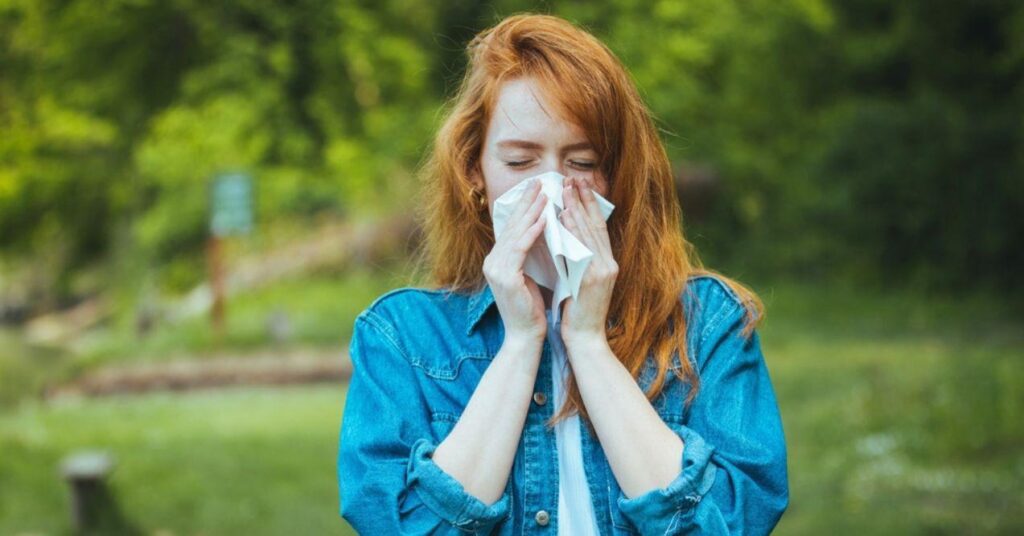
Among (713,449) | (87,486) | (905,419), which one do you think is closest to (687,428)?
(713,449)

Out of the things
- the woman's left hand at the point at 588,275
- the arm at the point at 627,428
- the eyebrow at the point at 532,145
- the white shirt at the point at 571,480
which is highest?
the eyebrow at the point at 532,145

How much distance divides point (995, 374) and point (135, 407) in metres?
7.98

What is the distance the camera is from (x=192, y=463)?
8.92m

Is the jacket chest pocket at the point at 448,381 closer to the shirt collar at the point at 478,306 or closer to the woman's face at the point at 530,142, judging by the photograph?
the shirt collar at the point at 478,306

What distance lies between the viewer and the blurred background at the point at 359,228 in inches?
293

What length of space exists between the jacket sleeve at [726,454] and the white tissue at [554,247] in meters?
0.25

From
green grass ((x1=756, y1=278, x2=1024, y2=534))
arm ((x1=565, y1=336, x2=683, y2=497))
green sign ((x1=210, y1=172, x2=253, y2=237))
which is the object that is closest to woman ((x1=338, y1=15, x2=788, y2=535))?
arm ((x1=565, y1=336, x2=683, y2=497))

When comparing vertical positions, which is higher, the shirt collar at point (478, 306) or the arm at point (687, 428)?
the shirt collar at point (478, 306)

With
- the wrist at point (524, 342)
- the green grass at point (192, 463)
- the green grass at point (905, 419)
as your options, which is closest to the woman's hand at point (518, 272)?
the wrist at point (524, 342)

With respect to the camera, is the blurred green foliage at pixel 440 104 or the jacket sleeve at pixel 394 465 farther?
the blurred green foliage at pixel 440 104

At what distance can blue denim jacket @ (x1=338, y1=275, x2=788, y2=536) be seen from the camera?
1.92 meters

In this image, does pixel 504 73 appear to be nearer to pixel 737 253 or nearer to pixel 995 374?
pixel 995 374

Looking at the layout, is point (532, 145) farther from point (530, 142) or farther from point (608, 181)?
point (608, 181)

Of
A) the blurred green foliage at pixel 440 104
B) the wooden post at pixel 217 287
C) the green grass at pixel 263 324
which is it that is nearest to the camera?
the blurred green foliage at pixel 440 104
